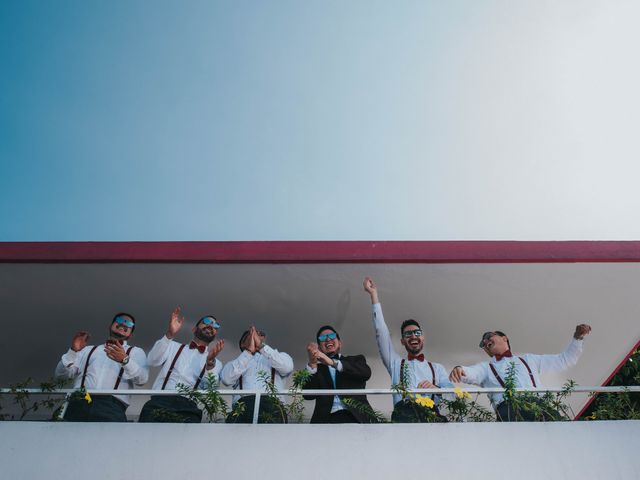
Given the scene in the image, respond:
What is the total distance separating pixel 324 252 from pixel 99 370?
7.56 feet

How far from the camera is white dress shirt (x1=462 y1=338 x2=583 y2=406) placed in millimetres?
4926

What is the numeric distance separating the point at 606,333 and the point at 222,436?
16.4 ft

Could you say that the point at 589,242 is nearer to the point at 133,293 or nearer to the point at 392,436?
the point at 392,436

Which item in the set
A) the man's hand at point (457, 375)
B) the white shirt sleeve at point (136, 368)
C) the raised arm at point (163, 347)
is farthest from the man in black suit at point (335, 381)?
the white shirt sleeve at point (136, 368)

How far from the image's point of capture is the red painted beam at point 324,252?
5555mm

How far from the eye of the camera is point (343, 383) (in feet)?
Answer: 15.8

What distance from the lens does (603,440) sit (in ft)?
12.6

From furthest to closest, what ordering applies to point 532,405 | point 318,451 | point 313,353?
point 313,353 < point 532,405 < point 318,451

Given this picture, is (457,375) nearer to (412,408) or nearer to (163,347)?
(412,408)

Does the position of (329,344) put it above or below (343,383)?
above

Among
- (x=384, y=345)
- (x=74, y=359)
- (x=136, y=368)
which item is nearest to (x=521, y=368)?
(x=384, y=345)

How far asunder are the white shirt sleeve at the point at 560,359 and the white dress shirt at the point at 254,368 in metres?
2.24

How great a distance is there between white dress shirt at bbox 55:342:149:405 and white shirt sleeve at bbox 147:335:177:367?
137mm

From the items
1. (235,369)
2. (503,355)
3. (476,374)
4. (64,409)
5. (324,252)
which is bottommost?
(64,409)
